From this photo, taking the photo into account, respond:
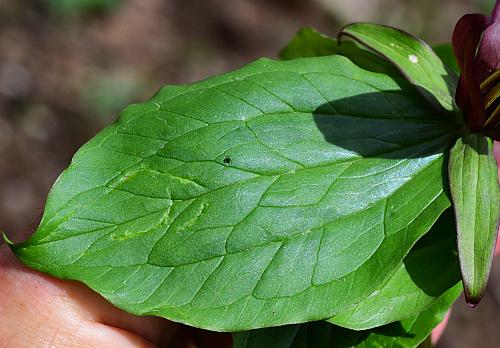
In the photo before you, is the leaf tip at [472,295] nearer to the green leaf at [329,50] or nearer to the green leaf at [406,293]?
the green leaf at [406,293]

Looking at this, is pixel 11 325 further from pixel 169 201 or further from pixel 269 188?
pixel 269 188

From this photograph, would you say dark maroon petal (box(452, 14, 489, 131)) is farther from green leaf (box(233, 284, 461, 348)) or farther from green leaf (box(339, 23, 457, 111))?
green leaf (box(233, 284, 461, 348))

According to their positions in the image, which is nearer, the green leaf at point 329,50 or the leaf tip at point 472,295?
the leaf tip at point 472,295

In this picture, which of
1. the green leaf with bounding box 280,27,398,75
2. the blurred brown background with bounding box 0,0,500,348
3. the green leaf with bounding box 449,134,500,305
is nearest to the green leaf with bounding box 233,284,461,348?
the green leaf with bounding box 449,134,500,305

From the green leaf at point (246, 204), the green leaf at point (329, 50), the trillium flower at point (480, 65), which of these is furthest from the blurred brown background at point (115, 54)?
the trillium flower at point (480, 65)

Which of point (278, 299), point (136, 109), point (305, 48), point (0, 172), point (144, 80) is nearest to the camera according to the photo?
point (278, 299)

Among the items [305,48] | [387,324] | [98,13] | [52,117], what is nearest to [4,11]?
[98,13]

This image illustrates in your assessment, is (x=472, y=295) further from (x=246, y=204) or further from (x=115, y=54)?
(x=115, y=54)
